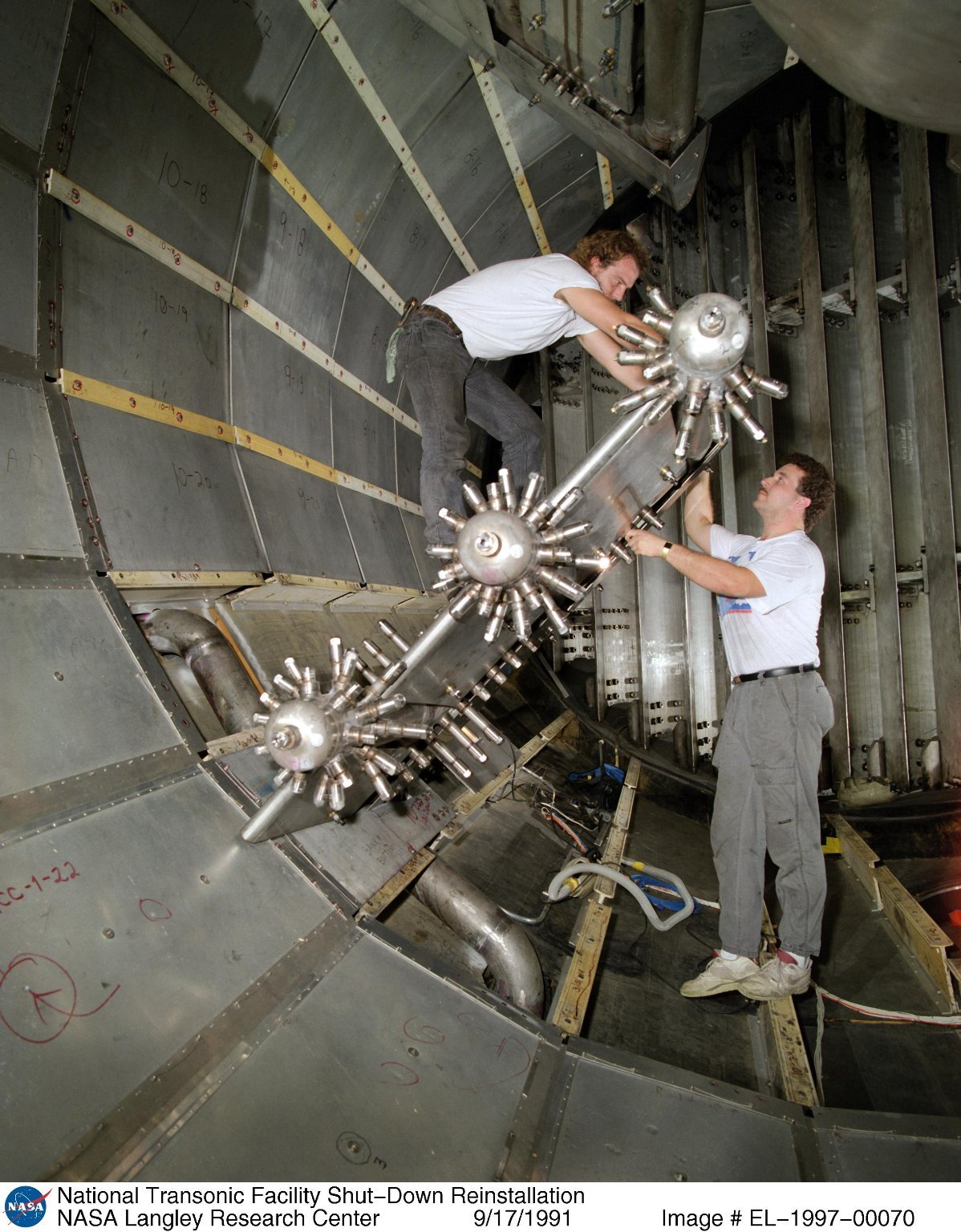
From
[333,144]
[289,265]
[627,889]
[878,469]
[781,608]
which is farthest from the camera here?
[878,469]

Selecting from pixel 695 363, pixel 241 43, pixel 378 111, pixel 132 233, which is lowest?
pixel 695 363

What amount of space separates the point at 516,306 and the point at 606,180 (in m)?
3.72

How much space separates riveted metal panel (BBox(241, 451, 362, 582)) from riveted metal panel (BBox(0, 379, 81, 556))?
3.92 ft

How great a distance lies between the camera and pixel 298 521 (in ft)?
13.2

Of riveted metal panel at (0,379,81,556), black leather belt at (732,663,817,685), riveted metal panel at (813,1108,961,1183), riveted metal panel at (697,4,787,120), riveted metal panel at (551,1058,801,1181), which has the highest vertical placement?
riveted metal panel at (697,4,787,120)

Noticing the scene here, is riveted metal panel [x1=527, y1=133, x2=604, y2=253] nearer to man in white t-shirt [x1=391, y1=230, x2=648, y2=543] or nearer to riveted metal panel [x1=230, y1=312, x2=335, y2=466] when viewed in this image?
riveted metal panel [x1=230, y1=312, x2=335, y2=466]

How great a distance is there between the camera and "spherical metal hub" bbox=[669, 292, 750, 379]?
1.93 metres

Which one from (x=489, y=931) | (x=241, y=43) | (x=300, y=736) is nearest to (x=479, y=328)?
(x=241, y=43)

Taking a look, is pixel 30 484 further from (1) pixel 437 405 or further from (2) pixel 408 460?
(2) pixel 408 460

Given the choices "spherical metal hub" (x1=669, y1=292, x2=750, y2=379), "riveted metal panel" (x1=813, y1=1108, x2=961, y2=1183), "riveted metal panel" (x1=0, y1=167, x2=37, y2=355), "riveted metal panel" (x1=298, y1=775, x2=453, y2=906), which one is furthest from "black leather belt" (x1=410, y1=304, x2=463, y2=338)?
"riveted metal panel" (x1=813, y1=1108, x2=961, y2=1183)

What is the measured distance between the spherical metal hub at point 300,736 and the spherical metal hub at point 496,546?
0.65 m

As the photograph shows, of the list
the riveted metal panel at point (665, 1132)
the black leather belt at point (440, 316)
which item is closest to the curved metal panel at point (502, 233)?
the black leather belt at point (440, 316)

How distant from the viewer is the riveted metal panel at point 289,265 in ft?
11.6
